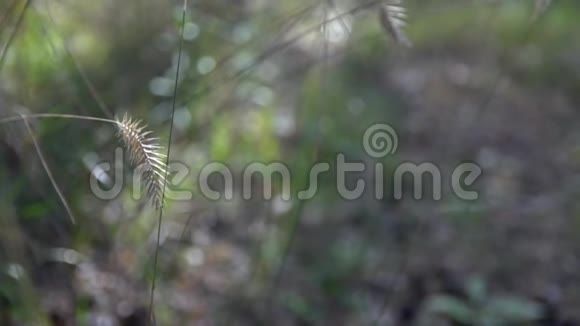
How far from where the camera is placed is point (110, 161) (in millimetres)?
1723

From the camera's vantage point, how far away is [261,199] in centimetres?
202

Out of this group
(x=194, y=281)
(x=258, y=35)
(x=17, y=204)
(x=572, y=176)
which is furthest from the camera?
(x=572, y=176)

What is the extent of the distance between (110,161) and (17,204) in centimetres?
21

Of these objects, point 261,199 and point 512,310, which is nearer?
point 512,310

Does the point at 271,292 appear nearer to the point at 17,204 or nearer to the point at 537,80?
the point at 17,204

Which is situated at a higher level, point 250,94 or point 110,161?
point 250,94

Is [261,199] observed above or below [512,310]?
above

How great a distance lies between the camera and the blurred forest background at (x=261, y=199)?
167 cm

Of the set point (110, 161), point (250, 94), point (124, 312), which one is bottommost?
point (124, 312)

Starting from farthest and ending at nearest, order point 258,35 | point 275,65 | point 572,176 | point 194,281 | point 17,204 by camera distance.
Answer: point 275,65
point 572,176
point 258,35
point 194,281
point 17,204

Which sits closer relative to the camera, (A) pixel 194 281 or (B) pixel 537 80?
(A) pixel 194 281

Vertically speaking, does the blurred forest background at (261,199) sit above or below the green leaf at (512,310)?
above

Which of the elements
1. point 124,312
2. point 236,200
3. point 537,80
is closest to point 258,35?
point 236,200

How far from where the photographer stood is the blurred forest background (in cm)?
167
